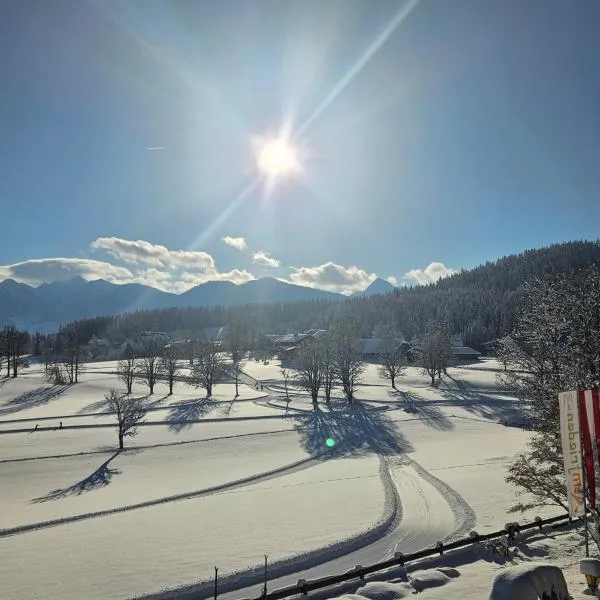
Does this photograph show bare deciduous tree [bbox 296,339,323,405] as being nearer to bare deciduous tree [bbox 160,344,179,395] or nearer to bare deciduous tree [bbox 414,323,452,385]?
bare deciduous tree [bbox 414,323,452,385]

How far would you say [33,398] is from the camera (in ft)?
233

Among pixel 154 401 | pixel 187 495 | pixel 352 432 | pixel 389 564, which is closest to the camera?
pixel 389 564

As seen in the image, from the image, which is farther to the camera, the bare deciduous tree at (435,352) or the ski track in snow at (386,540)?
the bare deciduous tree at (435,352)

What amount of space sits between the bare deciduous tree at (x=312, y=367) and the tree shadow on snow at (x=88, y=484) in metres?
36.5

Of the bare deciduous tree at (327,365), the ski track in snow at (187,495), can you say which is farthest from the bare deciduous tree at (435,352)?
the ski track in snow at (187,495)

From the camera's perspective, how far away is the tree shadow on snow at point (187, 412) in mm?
53197

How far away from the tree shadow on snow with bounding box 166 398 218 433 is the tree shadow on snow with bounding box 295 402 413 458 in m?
13.5

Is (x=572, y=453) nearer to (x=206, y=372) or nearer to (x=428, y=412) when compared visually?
(x=428, y=412)

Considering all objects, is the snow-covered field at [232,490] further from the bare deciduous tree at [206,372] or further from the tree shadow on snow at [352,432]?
the bare deciduous tree at [206,372]

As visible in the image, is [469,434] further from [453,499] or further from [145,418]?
[145,418]

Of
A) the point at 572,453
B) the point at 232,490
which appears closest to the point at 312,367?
the point at 232,490

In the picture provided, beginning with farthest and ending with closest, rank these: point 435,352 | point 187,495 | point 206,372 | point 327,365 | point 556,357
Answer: point 435,352, point 206,372, point 327,365, point 187,495, point 556,357

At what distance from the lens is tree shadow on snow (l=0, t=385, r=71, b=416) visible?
62525 millimetres

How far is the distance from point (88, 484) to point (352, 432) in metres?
28.7
